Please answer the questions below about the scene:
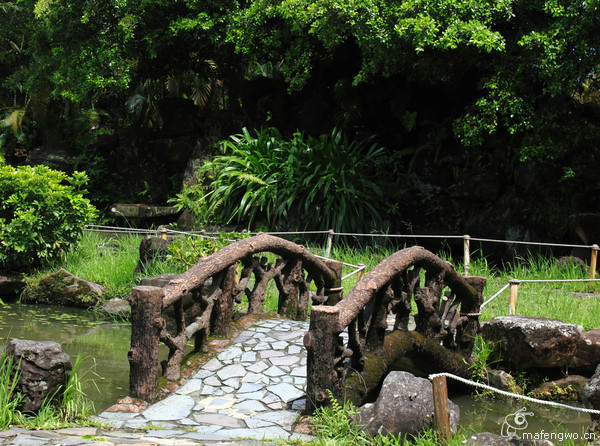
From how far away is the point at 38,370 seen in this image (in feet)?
14.0

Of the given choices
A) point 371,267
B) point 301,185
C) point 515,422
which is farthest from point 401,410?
point 301,185

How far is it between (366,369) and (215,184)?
949 centimetres

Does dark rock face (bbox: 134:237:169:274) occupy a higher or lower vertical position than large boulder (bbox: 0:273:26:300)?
higher

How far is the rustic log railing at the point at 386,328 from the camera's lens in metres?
4.38

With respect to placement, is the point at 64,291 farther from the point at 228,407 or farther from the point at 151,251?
the point at 228,407

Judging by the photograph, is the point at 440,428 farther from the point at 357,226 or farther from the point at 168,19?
the point at 168,19

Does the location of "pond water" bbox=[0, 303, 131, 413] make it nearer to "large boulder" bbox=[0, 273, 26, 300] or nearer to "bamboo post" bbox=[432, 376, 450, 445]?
"large boulder" bbox=[0, 273, 26, 300]

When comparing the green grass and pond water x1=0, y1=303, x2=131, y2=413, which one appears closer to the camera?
the green grass

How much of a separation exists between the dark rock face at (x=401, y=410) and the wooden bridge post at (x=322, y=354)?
30cm

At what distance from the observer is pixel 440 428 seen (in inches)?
153

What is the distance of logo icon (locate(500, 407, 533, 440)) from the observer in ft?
16.9

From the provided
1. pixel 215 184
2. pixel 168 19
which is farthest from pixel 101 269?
pixel 168 19

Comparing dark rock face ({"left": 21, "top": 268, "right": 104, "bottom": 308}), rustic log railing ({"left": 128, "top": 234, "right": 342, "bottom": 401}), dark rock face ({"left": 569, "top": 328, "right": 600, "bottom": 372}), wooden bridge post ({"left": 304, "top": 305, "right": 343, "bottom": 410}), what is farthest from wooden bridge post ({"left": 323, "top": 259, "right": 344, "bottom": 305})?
dark rock face ({"left": 21, "top": 268, "right": 104, "bottom": 308})

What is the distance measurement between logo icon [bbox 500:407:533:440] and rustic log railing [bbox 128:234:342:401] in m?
2.22
